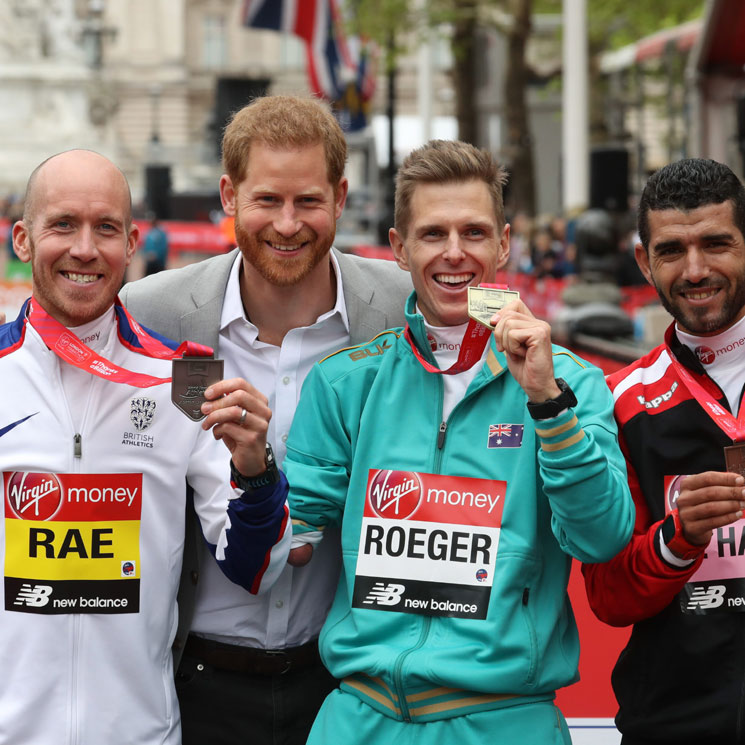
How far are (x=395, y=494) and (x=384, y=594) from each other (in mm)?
239

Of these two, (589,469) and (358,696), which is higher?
(589,469)

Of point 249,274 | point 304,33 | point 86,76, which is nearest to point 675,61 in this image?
point 304,33

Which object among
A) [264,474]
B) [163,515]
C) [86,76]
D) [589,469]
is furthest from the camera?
[86,76]

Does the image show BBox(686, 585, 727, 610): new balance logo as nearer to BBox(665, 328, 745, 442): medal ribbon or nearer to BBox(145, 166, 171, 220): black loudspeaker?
BBox(665, 328, 745, 442): medal ribbon

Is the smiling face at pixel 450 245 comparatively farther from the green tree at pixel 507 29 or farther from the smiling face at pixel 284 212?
the green tree at pixel 507 29

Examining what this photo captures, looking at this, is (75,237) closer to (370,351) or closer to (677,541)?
(370,351)

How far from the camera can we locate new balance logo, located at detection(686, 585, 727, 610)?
3.35m

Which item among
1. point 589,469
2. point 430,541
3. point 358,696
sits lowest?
point 358,696

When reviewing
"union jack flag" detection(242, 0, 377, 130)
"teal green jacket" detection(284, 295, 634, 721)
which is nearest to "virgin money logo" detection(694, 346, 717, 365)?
"teal green jacket" detection(284, 295, 634, 721)

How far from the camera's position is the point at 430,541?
3.37 m

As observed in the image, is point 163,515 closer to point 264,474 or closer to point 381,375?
point 264,474

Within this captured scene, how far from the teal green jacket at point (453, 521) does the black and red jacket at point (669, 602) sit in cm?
13

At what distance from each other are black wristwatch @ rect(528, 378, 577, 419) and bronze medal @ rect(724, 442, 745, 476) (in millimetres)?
352

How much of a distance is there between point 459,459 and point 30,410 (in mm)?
1043
